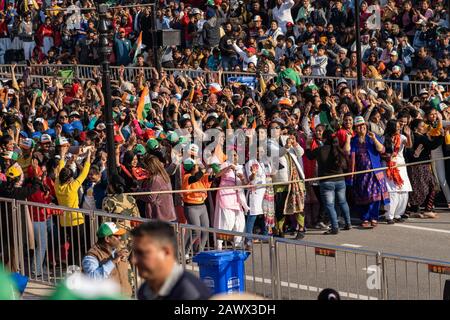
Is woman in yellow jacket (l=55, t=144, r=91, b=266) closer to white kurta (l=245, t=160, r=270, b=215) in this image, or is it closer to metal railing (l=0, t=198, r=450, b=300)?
metal railing (l=0, t=198, r=450, b=300)

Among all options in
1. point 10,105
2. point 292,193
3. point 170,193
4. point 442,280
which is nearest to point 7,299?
point 442,280

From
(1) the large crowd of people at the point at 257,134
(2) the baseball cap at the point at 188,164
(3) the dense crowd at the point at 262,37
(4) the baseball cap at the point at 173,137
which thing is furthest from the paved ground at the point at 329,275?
(3) the dense crowd at the point at 262,37

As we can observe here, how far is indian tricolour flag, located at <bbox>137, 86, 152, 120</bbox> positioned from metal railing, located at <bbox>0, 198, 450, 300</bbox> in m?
6.03

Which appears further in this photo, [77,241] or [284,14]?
[284,14]

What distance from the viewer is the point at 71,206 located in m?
15.7

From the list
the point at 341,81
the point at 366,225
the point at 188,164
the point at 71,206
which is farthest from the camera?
the point at 341,81

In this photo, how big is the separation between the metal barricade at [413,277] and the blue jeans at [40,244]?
4.28m

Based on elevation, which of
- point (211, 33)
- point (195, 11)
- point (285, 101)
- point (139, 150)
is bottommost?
point (139, 150)

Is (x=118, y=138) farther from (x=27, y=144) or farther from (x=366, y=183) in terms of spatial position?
(x=366, y=183)

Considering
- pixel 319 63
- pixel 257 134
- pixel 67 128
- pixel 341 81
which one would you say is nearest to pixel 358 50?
pixel 341 81

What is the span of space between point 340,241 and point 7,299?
31.5 feet

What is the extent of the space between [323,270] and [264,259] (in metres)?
0.60

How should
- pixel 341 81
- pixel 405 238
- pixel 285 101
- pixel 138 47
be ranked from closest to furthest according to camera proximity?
pixel 405 238, pixel 285 101, pixel 341 81, pixel 138 47

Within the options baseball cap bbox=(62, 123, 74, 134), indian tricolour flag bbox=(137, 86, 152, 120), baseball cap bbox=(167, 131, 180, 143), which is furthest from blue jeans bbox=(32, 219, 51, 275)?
indian tricolour flag bbox=(137, 86, 152, 120)
